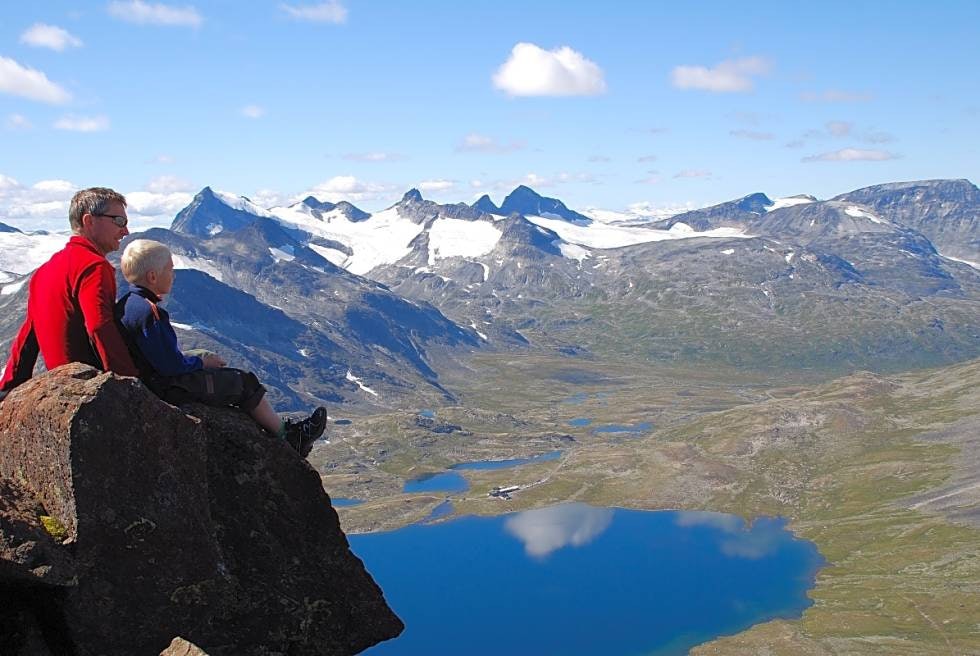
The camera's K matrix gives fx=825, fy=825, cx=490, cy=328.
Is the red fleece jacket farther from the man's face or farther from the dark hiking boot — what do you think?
the dark hiking boot

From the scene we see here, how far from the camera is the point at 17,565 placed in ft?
35.3

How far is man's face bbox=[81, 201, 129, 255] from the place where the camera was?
1391 cm

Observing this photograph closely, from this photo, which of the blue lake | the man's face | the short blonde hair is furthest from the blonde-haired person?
the blue lake

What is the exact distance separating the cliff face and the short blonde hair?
74.0 inches

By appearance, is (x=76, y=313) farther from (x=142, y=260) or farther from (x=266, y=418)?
(x=266, y=418)

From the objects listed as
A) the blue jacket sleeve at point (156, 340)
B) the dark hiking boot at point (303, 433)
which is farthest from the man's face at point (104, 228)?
the dark hiking boot at point (303, 433)

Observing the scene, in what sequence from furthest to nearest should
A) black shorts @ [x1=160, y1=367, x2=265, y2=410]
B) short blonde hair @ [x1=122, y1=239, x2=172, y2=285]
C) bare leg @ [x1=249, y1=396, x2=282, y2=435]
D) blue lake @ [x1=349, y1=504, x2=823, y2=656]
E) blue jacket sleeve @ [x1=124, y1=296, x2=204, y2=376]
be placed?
blue lake @ [x1=349, y1=504, x2=823, y2=656] → bare leg @ [x1=249, y1=396, x2=282, y2=435] → black shorts @ [x1=160, y1=367, x2=265, y2=410] → short blonde hair @ [x1=122, y1=239, x2=172, y2=285] → blue jacket sleeve @ [x1=124, y1=296, x2=204, y2=376]

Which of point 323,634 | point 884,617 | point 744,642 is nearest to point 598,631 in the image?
point 744,642

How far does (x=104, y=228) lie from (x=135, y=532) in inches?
208

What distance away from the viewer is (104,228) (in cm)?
1407

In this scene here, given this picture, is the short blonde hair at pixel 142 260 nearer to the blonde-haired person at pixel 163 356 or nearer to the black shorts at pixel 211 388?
the blonde-haired person at pixel 163 356

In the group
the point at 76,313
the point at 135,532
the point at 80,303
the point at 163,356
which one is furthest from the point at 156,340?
the point at 135,532

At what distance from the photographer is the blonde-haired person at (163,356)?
13336mm

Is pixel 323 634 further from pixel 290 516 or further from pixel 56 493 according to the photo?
pixel 56 493
